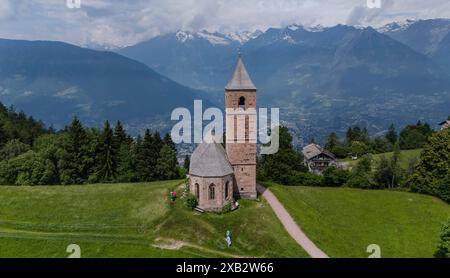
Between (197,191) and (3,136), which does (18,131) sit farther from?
(197,191)

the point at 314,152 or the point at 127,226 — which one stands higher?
the point at 314,152

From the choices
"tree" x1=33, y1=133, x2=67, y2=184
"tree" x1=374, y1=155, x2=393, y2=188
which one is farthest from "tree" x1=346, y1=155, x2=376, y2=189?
"tree" x1=33, y1=133, x2=67, y2=184

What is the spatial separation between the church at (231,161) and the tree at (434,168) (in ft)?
87.8

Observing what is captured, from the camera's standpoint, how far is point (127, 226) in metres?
44.4

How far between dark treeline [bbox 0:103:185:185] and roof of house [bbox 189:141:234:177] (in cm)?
2397

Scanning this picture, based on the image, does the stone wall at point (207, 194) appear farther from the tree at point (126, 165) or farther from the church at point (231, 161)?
the tree at point (126, 165)

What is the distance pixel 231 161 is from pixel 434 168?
102ft

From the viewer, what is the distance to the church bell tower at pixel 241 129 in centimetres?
4750

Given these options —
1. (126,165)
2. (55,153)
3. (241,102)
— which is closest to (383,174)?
(241,102)

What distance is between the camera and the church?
146ft

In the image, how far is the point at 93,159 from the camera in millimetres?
66188

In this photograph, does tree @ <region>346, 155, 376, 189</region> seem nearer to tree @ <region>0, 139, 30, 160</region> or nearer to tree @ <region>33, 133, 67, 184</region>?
tree @ <region>33, 133, 67, 184</region>
